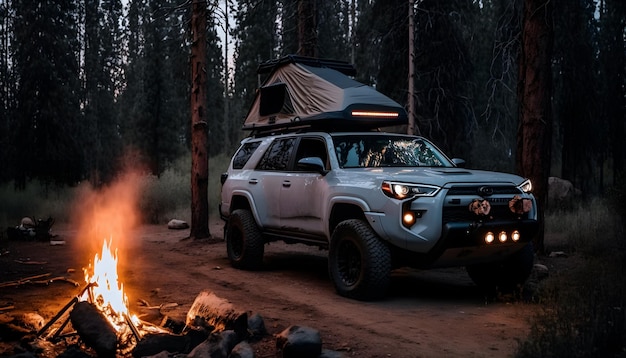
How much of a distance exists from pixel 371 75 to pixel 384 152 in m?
13.2

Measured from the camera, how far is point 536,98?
10586mm

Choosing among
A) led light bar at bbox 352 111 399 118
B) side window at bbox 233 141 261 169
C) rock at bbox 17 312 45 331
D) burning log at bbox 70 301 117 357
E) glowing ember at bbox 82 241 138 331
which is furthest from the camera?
side window at bbox 233 141 261 169

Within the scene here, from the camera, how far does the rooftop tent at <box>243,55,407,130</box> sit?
923 cm

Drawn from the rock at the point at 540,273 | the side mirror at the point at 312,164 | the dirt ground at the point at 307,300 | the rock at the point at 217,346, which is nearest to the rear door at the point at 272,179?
the dirt ground at the point at 307,300

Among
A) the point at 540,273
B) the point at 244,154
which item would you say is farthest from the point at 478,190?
the point at 244,154

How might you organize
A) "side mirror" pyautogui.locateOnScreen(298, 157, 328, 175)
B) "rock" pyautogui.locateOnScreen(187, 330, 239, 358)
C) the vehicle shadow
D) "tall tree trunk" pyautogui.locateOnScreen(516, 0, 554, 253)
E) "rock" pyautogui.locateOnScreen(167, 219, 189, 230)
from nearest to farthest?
"rock" pyautogui.locateOnScreen(187, 330, 239, 358), the vehicle shadow, "side mirror" pyautogui.locateOnScreen(298, 157, 328, 175), "tall tree trunk" pyautogui.locateOnScreen(516, 0, 554, 253), "rock" pyautogui.locateOnScreen(167, 219, 189, 230)

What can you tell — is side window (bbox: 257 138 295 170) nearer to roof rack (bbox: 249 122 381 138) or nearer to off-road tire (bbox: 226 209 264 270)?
roof rack (bbox: 249 122 381 138)

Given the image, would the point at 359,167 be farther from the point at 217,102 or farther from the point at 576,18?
the point at 217,102

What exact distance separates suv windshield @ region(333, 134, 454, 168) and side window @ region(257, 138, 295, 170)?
1105 mm

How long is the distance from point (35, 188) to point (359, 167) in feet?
71.9

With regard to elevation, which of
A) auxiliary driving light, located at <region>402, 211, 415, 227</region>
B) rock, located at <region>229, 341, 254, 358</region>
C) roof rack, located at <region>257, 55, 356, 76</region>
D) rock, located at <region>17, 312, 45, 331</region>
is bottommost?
rock, located at <region>17, 312, 45, 331</region>

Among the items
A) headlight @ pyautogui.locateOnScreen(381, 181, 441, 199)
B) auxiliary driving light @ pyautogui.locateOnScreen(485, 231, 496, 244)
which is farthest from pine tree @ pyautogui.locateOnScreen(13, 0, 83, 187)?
auxiliary driving light @ pyautogui.locateOnScreen(485, 231, 496, 244)

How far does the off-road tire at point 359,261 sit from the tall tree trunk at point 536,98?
14.9ft

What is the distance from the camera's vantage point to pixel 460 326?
611 centimetres
